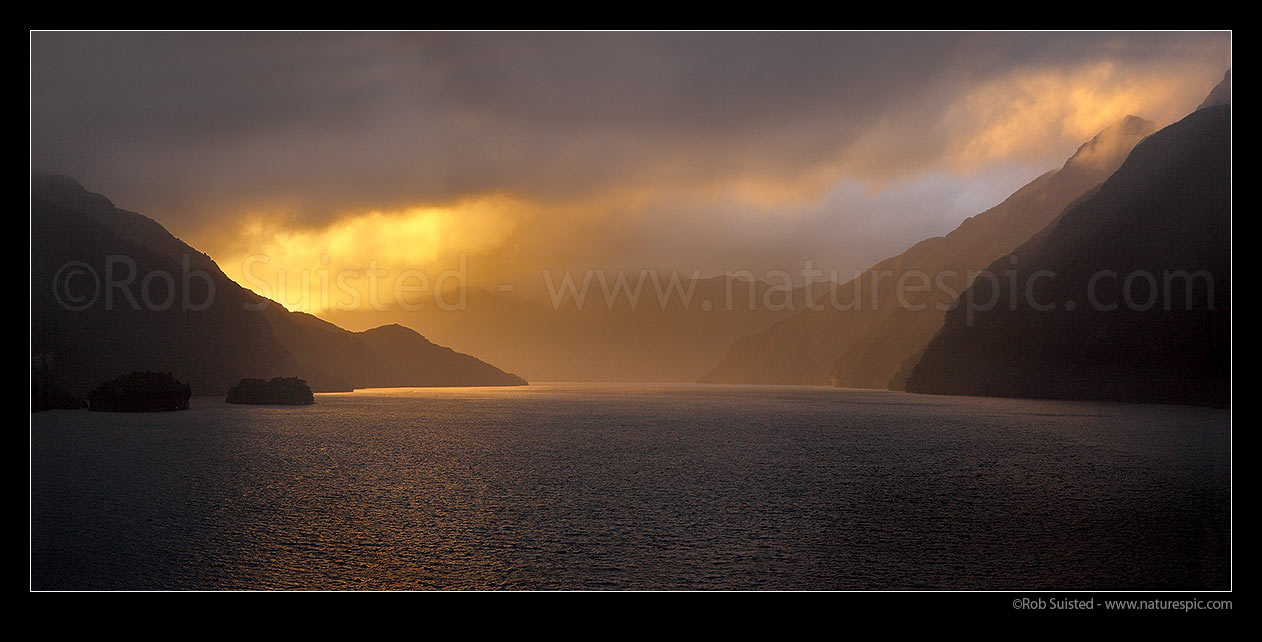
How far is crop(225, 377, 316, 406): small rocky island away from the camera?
18338 centimetres

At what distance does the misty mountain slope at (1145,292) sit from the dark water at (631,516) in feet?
310

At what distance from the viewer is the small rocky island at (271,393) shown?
18338cm

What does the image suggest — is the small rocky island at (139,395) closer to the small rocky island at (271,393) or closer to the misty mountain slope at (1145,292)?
the small rocky island at (271,393)

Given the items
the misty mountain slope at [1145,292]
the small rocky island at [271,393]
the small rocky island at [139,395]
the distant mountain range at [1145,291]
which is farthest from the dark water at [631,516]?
the small rocky island at [271,393]

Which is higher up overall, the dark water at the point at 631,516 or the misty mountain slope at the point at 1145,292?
the misty mountain slope at the point at 1145,292

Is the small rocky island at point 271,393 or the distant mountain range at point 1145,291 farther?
the small rocky island at point 271,393

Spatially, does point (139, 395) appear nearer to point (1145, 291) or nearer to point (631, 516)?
point (631, 516)

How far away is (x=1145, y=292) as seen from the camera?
156m

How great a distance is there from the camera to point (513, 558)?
24016 millimetres

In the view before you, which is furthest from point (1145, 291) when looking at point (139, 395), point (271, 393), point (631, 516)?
point (271, 393)

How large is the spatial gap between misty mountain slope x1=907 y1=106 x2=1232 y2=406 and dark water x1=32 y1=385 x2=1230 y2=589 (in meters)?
94.6

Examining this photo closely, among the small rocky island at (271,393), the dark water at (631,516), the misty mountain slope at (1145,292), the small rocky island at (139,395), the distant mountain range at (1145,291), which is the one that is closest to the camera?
the dark water at (631,516)
